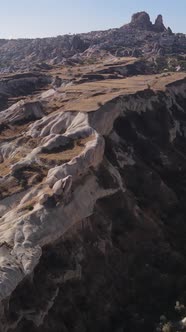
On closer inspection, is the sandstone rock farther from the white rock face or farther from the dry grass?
the dry grass

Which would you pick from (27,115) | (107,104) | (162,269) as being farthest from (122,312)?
(27,115)

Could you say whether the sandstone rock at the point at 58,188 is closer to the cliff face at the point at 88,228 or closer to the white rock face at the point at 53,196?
the white rock face at the point at 53,196

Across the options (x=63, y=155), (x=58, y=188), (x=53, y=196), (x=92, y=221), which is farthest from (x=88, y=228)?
(x=63, y=155)

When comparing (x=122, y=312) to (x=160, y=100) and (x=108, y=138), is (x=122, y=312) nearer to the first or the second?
(x=108, y=138)

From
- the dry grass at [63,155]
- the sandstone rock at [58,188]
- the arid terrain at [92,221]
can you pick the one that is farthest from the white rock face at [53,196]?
the dry grass at [63,155]

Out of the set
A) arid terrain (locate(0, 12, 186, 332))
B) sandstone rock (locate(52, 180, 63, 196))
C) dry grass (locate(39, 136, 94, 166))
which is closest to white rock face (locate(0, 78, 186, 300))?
sandstone rock (locate(52, 180, 63, 196))

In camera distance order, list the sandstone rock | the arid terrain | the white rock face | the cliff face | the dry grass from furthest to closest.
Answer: the dry grass → the sandstone rock → the arid terrain → the cliff face → the white rock face

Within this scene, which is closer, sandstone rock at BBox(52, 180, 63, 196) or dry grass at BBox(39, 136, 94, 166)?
sandstone rock at BBox(52, 180, 63, 196)
